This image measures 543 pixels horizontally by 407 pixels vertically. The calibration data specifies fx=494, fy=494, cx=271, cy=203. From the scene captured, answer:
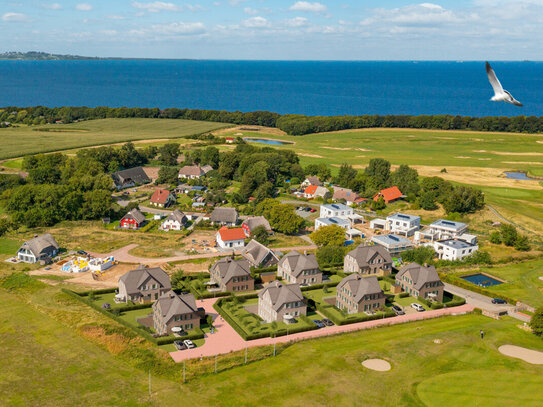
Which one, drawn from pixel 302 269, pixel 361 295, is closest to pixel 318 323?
pixel 361 295

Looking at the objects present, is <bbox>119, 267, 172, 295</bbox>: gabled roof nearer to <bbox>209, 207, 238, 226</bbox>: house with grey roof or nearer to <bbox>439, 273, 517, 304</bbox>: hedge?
<bbox>209, 207, 238, 226</bbox>: house with grey roof

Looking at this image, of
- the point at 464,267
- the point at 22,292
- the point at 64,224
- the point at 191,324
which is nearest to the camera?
the point at 191,324

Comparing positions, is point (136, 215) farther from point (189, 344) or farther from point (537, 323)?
point (537, 323)

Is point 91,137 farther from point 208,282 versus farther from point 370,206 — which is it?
point 208,282

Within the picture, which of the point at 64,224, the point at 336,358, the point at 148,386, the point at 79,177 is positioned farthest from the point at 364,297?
the point at 79,177

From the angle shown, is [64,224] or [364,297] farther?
[64,224]

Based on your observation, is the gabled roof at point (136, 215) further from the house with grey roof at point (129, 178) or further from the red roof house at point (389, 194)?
the red roof house at point (389, 194)
